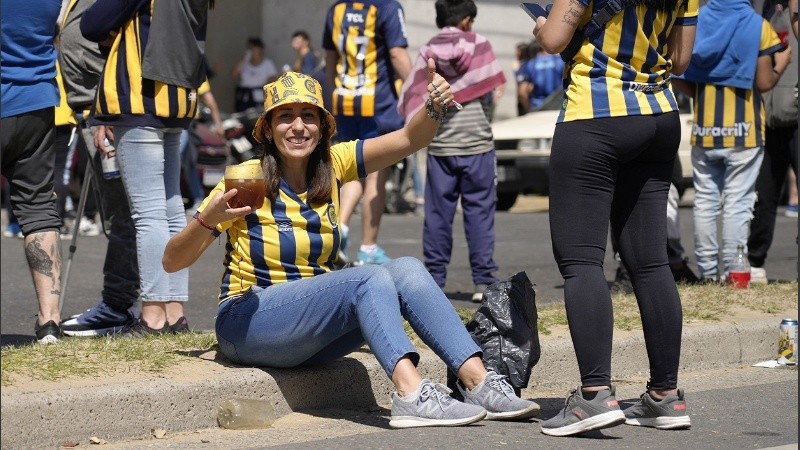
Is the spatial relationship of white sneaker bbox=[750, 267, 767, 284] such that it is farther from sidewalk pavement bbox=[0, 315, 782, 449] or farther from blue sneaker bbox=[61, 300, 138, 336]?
blue sneaker bbox=[61, 300, 138, 336]

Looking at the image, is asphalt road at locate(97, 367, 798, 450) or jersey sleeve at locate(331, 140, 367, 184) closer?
asphalt road at locate(97, 367, 798, 450)

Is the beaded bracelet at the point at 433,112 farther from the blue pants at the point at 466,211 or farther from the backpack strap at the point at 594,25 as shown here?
the blue pants at the point at 466,211

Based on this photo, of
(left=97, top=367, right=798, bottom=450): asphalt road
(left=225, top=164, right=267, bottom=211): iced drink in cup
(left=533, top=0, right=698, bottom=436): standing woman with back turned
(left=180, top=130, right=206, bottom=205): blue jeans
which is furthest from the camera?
(left=180, top=130, right=206, bottom=205): blue jeans

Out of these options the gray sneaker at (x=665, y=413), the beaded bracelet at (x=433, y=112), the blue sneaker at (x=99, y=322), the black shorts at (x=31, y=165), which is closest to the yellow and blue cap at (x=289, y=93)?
the beaded bracelet at (x=433, y=112)

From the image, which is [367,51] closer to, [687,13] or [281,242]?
[281,242]

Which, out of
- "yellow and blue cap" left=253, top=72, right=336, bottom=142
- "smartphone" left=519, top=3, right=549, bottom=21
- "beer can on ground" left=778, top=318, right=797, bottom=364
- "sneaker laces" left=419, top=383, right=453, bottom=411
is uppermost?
"smartphone" left=519, top=3, right=549, bottom=21

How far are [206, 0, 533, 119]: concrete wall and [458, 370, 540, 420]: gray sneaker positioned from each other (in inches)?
609

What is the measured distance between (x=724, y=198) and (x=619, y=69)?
12.2 feet

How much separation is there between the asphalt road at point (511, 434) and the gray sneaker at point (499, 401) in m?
0.05

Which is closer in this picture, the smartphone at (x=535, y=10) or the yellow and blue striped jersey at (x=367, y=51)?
the smartphone at (x=535, y=10)

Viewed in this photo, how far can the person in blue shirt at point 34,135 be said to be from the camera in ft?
19.7

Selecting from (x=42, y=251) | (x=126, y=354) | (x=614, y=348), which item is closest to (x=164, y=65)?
(x=42, y=251)

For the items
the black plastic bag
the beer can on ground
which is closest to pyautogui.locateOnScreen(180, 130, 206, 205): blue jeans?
the beer can on ground

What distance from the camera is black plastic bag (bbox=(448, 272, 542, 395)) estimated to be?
514 cm
